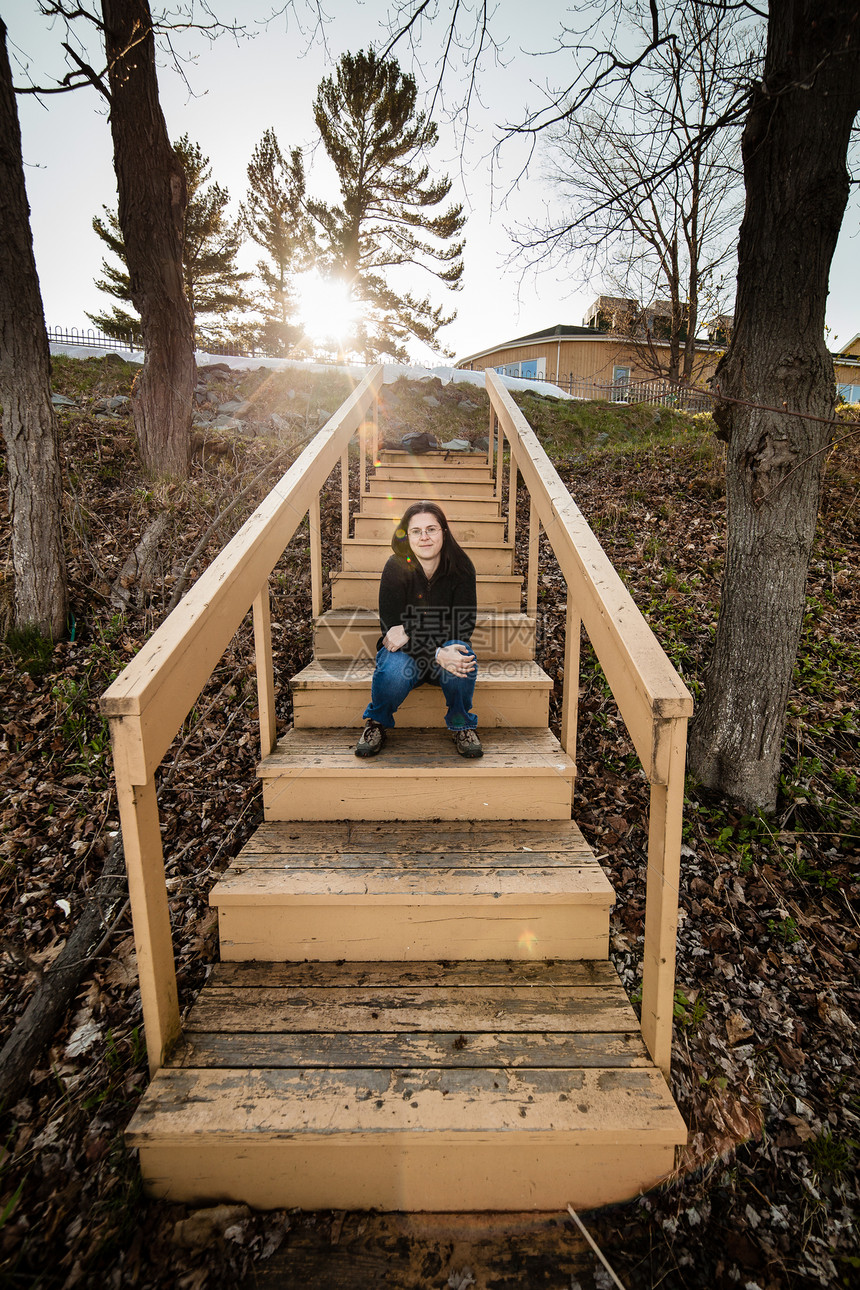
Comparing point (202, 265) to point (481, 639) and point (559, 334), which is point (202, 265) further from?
point (481, 639)

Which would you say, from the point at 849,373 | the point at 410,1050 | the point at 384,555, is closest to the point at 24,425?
the point at 384,555

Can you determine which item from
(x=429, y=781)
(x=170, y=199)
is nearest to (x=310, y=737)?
(x=429, y=781)

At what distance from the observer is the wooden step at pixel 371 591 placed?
3381 mm

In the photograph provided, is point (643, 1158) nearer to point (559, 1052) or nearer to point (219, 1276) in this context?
point (559, 1052)

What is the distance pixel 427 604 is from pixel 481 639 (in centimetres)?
59

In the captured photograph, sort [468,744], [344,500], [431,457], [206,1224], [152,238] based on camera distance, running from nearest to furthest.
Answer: [206,1224] → [468,744] → [344,500] → [152,238] → [431,457]

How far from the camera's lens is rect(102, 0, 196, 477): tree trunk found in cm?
492

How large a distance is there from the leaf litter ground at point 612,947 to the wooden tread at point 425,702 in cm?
A: 48

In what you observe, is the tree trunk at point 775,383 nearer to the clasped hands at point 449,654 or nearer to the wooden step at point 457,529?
the clasped hands at point 449,654

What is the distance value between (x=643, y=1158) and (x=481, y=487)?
14.1 feet

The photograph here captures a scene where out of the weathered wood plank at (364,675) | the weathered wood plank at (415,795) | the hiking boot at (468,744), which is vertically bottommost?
the weathered wood plank at (415,795)

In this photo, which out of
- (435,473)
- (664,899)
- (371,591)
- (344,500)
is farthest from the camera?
(435,473)

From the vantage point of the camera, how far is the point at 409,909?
175 cm

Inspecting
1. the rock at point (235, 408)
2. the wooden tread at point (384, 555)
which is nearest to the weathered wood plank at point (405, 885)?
A: the wooden tread at point (384, 555)
